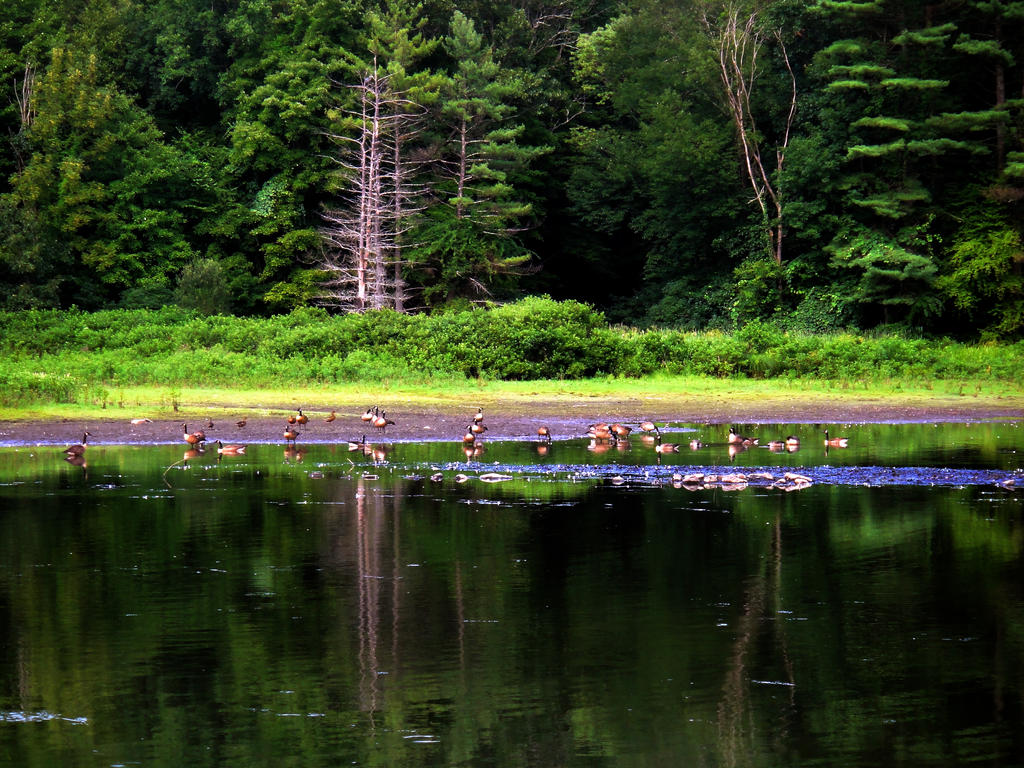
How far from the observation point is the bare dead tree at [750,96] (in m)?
54.0

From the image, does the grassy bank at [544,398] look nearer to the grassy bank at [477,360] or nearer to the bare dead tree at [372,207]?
the grassy bank at [477,360]

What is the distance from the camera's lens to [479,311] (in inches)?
→ 1512

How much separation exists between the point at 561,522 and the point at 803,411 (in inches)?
607

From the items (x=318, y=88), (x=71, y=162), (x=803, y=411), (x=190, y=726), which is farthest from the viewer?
(x=318, y=88)

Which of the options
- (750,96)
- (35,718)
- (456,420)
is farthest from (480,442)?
(750,96)

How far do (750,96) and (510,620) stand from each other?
4828 centimetres

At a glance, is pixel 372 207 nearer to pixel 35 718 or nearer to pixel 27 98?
pixel 27 98

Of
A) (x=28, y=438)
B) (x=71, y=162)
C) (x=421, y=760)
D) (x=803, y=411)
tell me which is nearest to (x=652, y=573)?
(x=421, y=760)

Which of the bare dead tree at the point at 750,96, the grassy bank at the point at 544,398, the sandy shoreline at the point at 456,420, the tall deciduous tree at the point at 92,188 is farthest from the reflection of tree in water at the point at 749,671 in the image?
the bare dead tree at the point at 750,96

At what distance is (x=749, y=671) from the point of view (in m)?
9.61

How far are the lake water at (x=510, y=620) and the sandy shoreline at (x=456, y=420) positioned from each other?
5372mm

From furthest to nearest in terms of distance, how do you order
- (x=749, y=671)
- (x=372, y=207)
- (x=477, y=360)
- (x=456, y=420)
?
(x=372, y=207), (x=477, y=360), (x=456, y=420), (x=749, y=671)

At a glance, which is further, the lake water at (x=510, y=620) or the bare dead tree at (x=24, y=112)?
the bare dead tree at (x=24, y=112)

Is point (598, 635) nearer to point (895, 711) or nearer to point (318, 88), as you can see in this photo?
point (895, 711)
